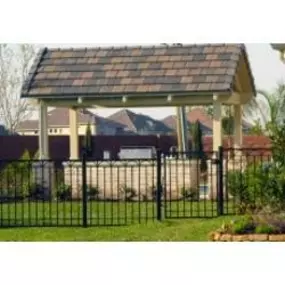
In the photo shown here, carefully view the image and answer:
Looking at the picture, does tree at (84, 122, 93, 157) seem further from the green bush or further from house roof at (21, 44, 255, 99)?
the green bush

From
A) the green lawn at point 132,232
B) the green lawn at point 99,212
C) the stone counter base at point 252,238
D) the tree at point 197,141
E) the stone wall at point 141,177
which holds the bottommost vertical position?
the stone counter base at point 252,238

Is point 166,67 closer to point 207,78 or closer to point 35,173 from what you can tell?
point 207,78

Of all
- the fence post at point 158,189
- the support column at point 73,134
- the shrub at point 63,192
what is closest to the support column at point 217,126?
the fence post at point 158,189

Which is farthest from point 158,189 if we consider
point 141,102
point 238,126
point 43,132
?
point 43,132

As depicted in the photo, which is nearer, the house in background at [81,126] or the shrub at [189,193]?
the house in background at [81,126]

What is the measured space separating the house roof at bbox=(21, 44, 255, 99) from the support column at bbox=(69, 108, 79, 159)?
22 centimetres

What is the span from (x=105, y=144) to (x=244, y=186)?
1.57 meters

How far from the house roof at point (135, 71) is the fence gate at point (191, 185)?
726 millimetres

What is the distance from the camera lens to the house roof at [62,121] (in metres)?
13.2

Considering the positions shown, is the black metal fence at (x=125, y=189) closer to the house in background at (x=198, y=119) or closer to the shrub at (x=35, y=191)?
the shrub at (x=35, y=191)

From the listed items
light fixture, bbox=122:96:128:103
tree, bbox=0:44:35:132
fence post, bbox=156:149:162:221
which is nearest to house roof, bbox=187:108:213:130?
fence post, bbox=156:149:162:221

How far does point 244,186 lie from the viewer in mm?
13672
